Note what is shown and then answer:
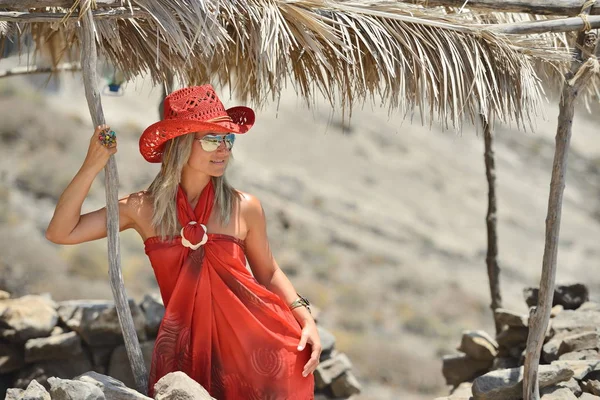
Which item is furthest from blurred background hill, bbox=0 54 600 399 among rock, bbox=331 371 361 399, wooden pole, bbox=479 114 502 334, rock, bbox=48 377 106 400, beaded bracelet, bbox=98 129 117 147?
rock, bbox=48 377 106 400

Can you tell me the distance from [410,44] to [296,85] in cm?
67

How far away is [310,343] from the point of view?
3590mm

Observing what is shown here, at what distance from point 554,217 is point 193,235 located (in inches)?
71.2

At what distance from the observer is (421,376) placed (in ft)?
37.6

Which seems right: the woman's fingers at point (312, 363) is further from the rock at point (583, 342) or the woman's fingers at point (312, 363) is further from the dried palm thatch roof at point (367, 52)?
the rock at point (583, 342)

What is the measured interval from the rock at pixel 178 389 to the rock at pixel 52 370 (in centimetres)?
210

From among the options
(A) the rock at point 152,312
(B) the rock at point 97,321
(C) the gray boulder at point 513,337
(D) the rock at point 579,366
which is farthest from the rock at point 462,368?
(B) the rock at point 97,321

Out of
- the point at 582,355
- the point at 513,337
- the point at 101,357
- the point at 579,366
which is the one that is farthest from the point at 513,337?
the point at 101,357

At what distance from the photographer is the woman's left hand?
3525 mm

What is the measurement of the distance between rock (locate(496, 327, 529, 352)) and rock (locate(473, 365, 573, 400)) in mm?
987

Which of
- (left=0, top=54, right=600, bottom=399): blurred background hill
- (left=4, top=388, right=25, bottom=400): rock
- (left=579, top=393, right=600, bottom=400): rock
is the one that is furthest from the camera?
(left=0, top=54, right=600, bottom=399): blurred background hill

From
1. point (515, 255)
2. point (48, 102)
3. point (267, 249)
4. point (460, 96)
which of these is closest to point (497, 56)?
point (460, 96)

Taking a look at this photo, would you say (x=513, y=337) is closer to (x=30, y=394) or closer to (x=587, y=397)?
(x=587, y=397)

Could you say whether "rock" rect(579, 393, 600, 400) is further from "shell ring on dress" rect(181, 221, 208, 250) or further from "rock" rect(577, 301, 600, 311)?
"shell ring on dress" rect(181, 221, 208, 250)
